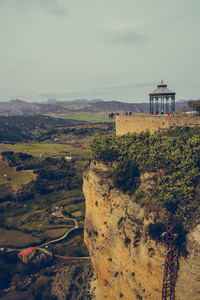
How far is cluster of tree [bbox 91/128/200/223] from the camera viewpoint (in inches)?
814

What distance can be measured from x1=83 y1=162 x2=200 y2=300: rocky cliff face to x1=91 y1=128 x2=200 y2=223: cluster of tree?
→ 1577mm

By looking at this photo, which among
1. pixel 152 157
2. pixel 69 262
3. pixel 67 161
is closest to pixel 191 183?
pixel 152 157

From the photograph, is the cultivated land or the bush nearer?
the bush

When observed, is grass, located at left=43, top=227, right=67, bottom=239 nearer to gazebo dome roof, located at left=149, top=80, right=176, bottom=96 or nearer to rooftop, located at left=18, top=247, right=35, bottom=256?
rooftop, located at left=18, top=247, right=35, bottom=256

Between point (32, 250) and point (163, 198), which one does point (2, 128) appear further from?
point (163, 198)

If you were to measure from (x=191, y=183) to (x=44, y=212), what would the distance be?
50.2 m

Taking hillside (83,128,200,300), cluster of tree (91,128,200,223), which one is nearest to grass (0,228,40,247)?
hillside (83,128,200,300)

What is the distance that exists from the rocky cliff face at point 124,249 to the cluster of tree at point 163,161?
5.17 ft

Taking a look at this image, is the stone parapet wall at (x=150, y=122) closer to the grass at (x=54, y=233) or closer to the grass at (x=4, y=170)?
the grass at (x=54, y=233)

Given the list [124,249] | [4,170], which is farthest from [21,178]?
[124,249]

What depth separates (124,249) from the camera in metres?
23.9

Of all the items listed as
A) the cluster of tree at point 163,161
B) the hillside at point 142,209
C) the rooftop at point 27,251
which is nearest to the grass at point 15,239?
the rooftop at point 27,251

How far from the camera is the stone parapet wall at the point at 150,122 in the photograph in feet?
99.9

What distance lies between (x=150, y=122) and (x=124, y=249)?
1595 centimetres
